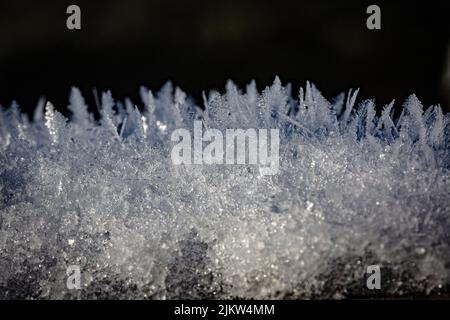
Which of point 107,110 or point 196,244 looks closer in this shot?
point 196,244

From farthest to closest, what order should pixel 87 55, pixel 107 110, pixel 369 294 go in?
1. pixel 87 55
2. pixel 107 110
3. pixel 369 294

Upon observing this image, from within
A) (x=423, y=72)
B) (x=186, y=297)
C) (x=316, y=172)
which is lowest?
(x=186, y=297)

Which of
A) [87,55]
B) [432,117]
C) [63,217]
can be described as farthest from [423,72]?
[63,217]

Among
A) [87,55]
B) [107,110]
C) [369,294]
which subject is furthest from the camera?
[87,55]

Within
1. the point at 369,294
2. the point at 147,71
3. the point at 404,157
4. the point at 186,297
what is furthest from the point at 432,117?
the point at 147,71

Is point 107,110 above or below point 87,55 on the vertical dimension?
below

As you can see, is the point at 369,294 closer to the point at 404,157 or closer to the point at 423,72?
the point at 404,157
